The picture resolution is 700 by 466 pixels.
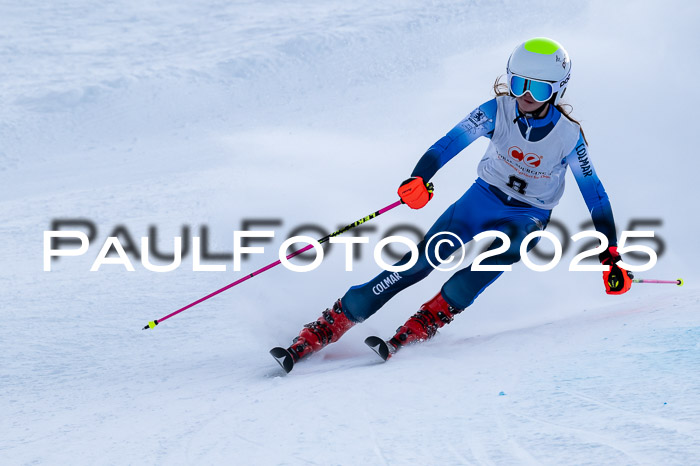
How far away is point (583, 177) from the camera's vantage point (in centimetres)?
386

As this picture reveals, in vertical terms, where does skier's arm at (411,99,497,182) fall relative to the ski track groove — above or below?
above

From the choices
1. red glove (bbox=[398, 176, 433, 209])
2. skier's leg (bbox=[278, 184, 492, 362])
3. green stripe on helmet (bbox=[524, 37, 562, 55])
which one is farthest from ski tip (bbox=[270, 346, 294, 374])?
green stripe on helmet (bbox=[524, 37, 562, 55])

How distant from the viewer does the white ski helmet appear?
3596 mm

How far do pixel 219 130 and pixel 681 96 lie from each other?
4529 mm

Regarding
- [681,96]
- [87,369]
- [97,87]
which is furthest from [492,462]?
[97,87]

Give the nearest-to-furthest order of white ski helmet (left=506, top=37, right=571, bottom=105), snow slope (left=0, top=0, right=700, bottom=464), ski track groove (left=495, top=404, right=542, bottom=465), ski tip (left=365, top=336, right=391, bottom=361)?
ski track groove (left=495, top=404, right=542, bottom=465) < snow slope (left=0, top=0, right=700, bottom=464) < white ski helmet (left=506, top=37, right=571, bottom=105) < ski tip (left=365, top=336, right=391, bottom=361)

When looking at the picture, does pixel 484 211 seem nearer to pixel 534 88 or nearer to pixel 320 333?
pixel 534 88

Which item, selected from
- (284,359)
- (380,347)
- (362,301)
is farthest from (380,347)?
(284,359)

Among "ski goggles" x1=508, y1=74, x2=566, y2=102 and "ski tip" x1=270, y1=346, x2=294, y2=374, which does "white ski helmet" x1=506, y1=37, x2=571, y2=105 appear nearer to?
"ski goggles" x1=508, y1=74, x2=566, y2=102

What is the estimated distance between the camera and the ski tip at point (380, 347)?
12.1 feet

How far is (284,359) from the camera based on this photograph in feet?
12.1

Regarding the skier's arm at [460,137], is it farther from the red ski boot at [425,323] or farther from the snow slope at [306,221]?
the snow slope at [306,221]

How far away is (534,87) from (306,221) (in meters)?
2.28

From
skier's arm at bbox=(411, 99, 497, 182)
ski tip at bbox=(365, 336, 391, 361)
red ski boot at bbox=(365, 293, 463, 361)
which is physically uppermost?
skier's arm at bbox=(411, 99, 497, 182)
